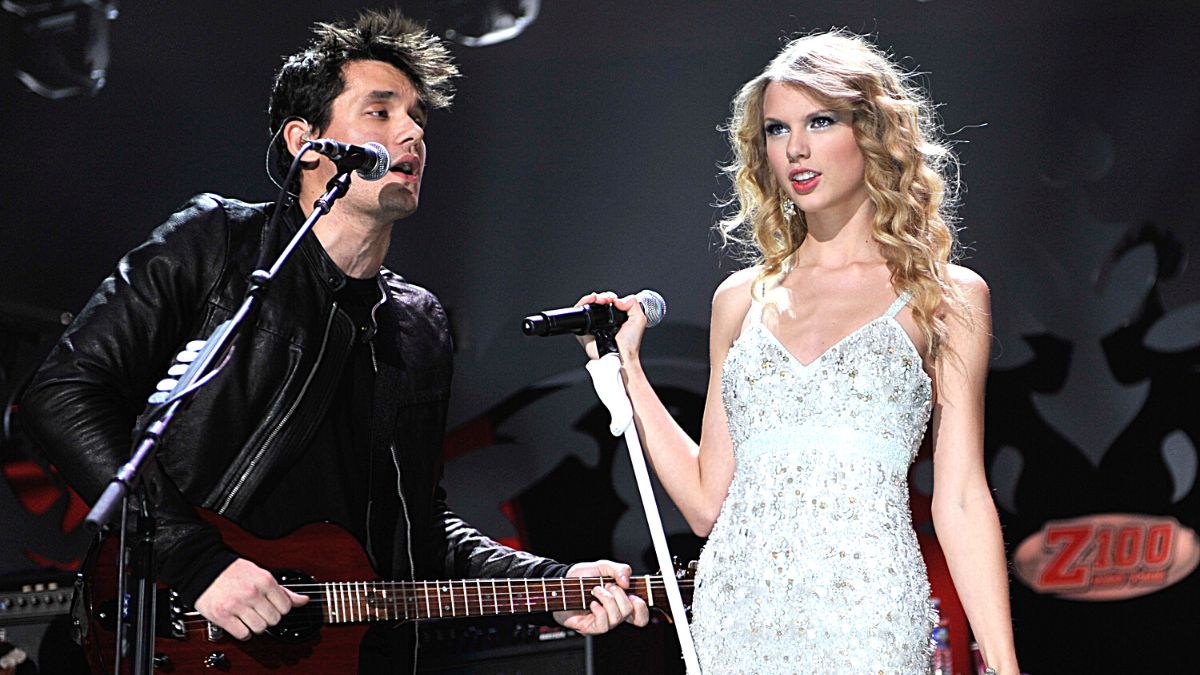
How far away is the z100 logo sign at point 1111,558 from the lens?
4492 millimetres

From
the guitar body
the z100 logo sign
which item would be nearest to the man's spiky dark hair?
the guitar body

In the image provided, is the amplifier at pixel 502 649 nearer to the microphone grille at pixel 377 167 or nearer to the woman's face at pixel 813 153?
the microphone grille at pixel 377 167

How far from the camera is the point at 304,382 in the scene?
9.98 ft

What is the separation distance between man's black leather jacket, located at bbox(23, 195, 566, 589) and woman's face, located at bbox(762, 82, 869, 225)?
1.14m

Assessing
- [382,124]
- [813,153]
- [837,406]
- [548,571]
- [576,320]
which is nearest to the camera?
[576,320]

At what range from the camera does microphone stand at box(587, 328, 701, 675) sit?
2.06m

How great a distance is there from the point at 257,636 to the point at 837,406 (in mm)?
1381

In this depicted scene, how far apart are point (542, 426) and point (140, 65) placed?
1.85 metres

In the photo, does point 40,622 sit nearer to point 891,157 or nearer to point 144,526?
point 144,526

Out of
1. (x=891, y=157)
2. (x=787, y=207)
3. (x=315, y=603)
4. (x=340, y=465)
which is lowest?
(x=315, y=603)

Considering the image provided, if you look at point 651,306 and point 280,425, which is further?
point 280,425

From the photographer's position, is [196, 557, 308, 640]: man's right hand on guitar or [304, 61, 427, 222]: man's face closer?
[196, 557, 308, 640]: man's right hand on guitar

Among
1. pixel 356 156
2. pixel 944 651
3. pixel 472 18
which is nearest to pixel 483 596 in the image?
pixel 356 156

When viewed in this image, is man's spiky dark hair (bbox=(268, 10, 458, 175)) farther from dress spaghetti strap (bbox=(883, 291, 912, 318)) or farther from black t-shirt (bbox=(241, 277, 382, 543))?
dress spaghetti strap (bbox=(883, 291, 912, 318))
